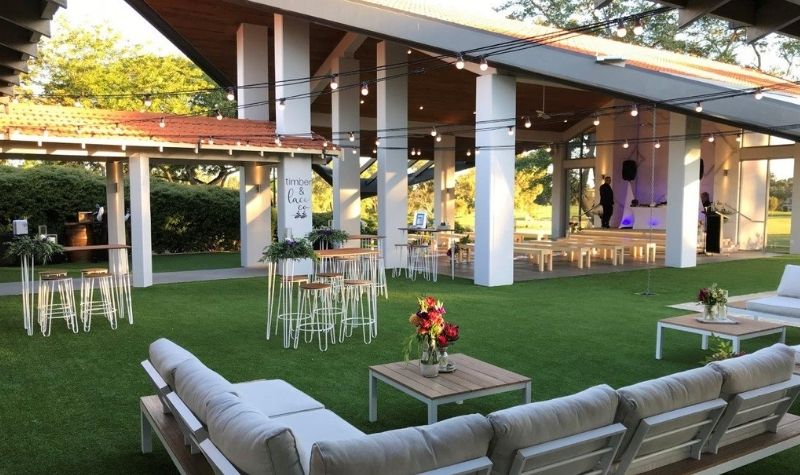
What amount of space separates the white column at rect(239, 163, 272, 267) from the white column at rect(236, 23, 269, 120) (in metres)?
1.42

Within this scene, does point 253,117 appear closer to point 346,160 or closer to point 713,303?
point 346,160

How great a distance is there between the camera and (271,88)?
16109mm

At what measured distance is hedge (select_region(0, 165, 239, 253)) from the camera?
16.2 m

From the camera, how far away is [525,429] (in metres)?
2.38

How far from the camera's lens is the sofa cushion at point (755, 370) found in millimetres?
3047

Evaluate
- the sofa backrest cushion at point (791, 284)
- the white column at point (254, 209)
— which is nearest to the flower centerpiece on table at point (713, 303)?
the sofa backrest cushion at point (791, 284)

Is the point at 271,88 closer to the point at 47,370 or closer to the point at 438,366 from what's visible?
the point at 47,370

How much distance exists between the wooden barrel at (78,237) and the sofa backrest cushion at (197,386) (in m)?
14.6

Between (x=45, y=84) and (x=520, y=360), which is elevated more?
(x=45, y=84)

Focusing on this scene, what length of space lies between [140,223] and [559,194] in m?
16.4

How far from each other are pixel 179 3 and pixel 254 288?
6.74m

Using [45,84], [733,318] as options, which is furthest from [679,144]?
[45,84]

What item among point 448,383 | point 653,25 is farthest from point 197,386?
point 653,25

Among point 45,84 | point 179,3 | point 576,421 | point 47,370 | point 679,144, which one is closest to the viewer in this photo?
point 576,421
